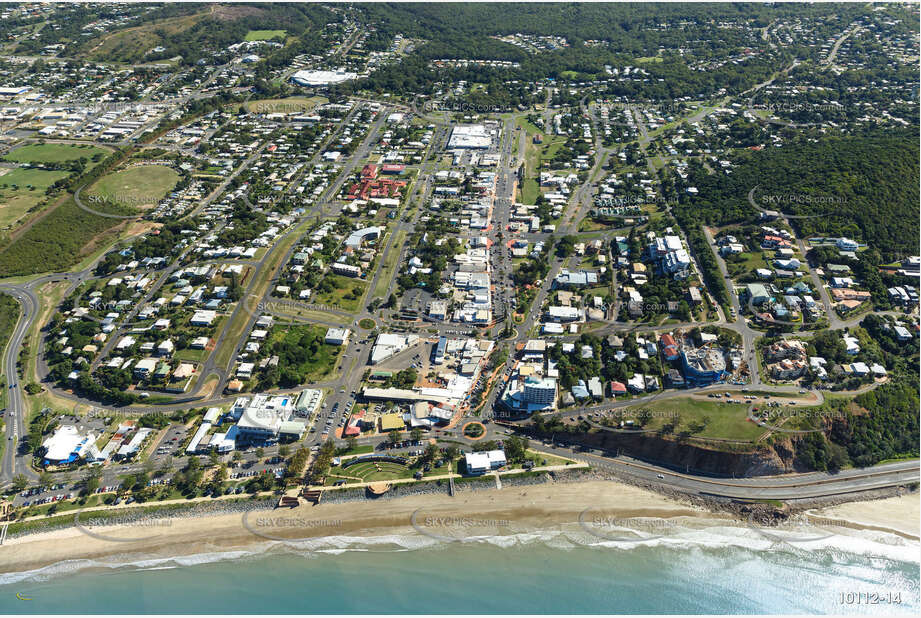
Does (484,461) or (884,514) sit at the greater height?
(484,461)

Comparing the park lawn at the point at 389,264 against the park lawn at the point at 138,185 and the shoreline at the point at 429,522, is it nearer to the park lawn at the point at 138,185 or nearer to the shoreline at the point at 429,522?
the shoreline at the point at 429,522

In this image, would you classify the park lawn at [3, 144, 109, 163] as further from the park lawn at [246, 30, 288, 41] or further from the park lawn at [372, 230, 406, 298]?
the park lawn at [246, 30, 288, 41]

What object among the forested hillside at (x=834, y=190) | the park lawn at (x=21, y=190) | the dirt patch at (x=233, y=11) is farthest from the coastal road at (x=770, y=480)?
the dirt patch at (x=233, y=11)

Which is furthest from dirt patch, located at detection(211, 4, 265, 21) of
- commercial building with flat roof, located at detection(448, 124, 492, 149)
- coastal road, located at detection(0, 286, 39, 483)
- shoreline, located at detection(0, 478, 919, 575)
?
shoreline, located at detection(0, 478, 919, 575)

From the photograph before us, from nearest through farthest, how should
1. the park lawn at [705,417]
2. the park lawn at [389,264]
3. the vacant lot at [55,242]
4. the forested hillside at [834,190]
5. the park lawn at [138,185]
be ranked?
the park lawn at [705,417], the park lawn at [389,264], the vacant lot at [55,242], the forested hillside at [834,190], the park lawn at [138,185]

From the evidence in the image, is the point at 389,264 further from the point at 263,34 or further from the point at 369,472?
the point at 263,34

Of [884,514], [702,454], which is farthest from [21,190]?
[884,514]
